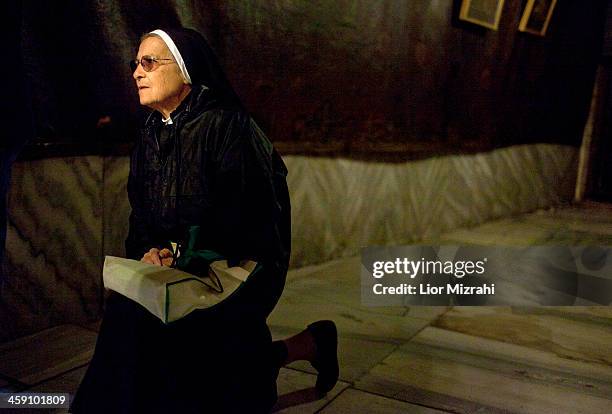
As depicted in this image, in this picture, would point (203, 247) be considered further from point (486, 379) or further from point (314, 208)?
point (314, 208)

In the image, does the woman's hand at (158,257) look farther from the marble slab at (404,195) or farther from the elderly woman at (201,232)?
the marble slab at (404,195)

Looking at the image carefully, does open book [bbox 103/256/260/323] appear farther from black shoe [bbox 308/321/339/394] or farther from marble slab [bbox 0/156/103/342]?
marble slab [bbox 0/156/103/342]

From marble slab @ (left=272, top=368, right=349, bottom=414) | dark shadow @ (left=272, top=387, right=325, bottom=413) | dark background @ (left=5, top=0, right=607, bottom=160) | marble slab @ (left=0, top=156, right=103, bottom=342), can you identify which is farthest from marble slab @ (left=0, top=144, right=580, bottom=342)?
dark shadow @ (left=272, top=387, right=325, bottom=413)

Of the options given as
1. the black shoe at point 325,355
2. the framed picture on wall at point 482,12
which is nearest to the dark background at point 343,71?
the framed picture on wall at point 482,12

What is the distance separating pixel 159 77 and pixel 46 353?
1825 millimetres

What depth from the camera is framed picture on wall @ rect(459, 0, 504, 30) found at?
20.3ft

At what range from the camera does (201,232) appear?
199 centimetres

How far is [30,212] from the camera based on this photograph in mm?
3205

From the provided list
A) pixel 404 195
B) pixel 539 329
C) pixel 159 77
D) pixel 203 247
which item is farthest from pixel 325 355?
pixel 404 195

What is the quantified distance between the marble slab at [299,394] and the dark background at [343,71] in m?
1.58

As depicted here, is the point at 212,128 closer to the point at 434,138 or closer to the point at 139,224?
the point at 139,224

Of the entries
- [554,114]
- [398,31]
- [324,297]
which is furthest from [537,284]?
[554,114]

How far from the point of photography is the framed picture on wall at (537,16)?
7250mm

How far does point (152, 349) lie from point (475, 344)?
2.23 m
